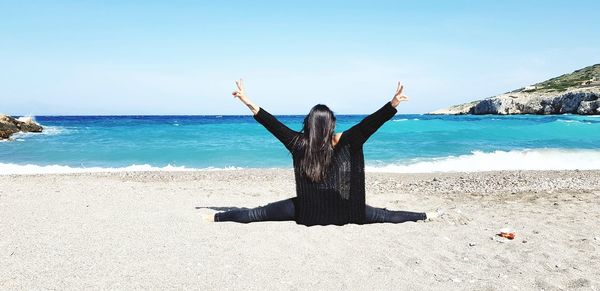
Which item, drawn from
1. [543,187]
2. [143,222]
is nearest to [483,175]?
[543,187]

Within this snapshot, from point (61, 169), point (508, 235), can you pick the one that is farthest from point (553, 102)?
point (508, 235)

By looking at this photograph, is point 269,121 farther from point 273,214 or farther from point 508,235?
point 508,235

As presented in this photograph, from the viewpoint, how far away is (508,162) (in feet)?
74.0

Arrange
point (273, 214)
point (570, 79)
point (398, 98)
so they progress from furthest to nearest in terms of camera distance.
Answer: point (570, 79) → point (273, 214) → point (398, 98)

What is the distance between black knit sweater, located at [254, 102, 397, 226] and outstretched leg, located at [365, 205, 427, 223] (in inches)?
7.0

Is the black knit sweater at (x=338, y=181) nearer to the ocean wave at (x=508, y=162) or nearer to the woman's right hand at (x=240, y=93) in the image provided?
the woman's right hand at (x=240, y=93)

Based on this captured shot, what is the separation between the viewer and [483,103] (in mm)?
112688

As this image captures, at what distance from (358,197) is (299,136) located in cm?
116

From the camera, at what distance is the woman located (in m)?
6.12

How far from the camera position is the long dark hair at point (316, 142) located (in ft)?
20.0

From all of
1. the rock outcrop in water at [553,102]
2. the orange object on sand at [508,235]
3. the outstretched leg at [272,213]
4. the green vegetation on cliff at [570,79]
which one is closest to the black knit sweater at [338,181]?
the outstretched leg at [272,213]

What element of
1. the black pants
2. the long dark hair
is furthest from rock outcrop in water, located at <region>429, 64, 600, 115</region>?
the long dark hair

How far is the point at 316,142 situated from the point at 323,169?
1.20 ft

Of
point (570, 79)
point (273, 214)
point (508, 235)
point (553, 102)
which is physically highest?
point (570, 79)
